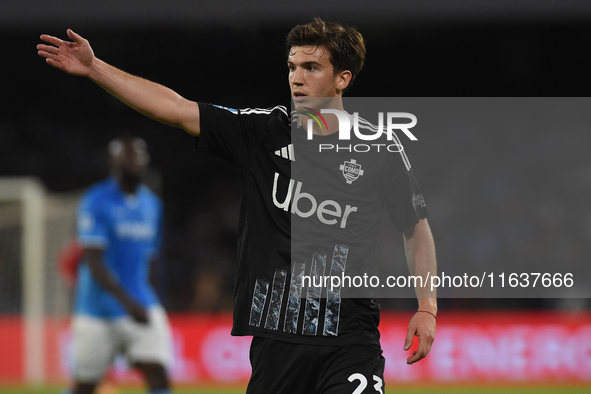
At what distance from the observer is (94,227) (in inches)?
279

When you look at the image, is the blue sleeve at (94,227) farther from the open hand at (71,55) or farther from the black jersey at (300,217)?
the open hand at (71,55)

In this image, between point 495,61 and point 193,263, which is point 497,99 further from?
point 193,263

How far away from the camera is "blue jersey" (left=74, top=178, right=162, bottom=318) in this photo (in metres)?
6.99

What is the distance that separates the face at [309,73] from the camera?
3785mm

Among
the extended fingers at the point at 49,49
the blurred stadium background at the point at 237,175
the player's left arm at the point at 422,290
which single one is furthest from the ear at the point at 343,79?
the blurred stadium background at the point at 237,175

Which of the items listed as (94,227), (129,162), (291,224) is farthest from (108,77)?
(129,162)

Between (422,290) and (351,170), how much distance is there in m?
0.61

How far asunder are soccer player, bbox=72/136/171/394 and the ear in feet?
11.2

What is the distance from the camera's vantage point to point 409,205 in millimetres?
3861

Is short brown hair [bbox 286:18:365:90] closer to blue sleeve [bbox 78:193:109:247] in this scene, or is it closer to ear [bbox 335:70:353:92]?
ear [bbox 335:70:353:92]

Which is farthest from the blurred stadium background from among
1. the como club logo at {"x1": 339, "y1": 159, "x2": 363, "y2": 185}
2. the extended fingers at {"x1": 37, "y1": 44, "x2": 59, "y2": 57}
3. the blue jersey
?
the extended fingers at {"x1": 37, "y1": 44, "x2": 59, "y2": 57}

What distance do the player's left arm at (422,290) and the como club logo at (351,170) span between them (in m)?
0.36

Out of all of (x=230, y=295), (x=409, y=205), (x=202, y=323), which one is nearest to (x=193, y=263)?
(x=230, y=295)

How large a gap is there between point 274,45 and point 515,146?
6121 mm
